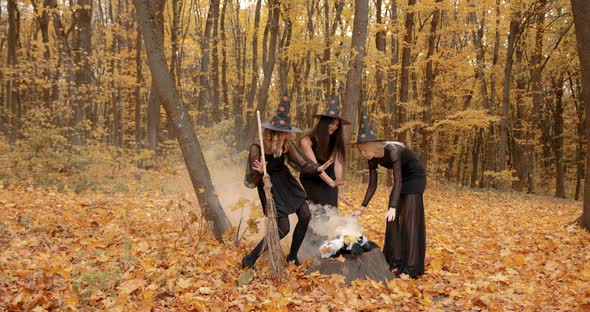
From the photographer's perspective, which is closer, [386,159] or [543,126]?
[386,159]

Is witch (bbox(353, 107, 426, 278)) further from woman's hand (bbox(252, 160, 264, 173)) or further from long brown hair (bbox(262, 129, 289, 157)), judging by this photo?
woman's hand (bbox(252, 160, 264, 173))

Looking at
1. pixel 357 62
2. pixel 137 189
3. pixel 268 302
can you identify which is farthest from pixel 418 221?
pixel 137 189

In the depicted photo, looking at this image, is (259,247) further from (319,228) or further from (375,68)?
(375,68)

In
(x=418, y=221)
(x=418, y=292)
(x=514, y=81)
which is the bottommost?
(x=418, y=292)

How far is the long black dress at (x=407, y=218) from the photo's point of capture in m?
5.79

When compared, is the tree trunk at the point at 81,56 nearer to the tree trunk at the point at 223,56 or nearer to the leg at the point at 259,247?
A: the tree trunk at the point at 223,56

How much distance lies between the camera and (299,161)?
215 inches

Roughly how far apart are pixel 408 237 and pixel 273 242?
1907 mm

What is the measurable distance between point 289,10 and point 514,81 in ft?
50.4

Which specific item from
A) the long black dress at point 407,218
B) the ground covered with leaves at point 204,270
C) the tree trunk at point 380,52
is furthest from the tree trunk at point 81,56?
the long black dress at point 407,218

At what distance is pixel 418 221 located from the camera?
5.88 meters

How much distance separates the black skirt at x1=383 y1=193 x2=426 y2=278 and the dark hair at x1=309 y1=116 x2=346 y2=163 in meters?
1.05

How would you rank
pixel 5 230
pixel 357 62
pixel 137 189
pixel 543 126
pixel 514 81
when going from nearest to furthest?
pixel 5 230, pixel 357 62, pixel 137 189, pixel 514 81, pixel 543 126

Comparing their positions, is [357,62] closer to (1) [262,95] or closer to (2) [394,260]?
(2) [394,260]
